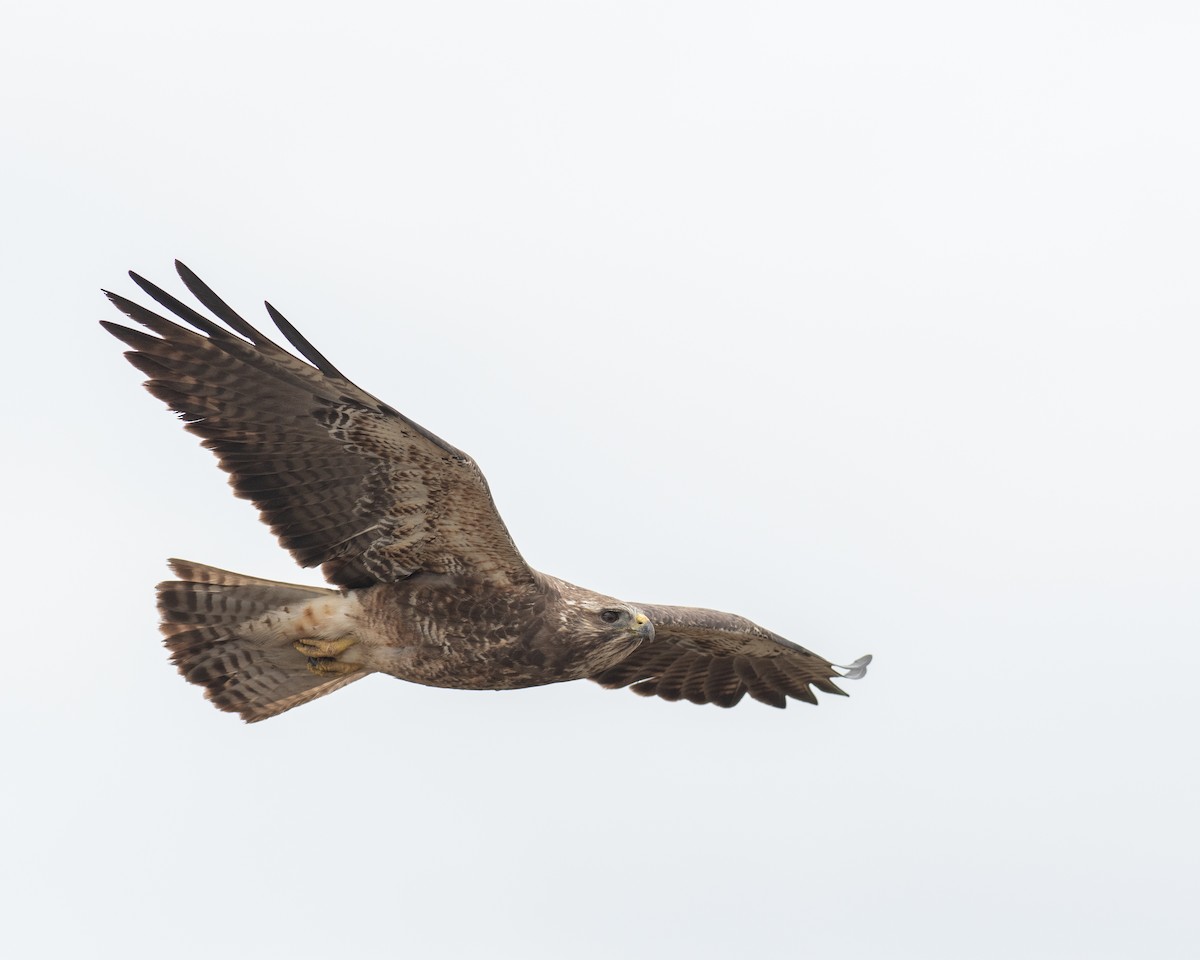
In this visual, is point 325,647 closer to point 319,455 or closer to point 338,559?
point 338,559

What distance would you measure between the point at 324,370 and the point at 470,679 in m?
2.48

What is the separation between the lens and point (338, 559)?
519 inches

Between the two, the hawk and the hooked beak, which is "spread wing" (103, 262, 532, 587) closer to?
the hawk

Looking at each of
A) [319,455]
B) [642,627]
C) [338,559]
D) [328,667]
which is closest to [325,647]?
[328,667]

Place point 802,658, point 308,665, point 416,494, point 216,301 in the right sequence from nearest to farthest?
→ 1. point 216,301
2. point 416,494
3. point 308,665
4. point 802,658

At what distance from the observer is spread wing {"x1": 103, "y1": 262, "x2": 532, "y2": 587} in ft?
40.2

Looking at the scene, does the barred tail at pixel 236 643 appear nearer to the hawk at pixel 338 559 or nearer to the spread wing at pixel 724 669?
the hawk at pixel 338 559

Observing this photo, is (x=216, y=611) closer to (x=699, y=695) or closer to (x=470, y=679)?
(x=470, y=679)

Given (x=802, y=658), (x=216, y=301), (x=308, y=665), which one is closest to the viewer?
(x=216, y=301)

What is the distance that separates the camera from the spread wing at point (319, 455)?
1225 centimetres

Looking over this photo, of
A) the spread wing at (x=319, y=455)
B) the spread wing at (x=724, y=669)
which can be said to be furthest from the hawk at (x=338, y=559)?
the spread wing at (x=724, y=669)

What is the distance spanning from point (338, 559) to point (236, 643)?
4.12 feet

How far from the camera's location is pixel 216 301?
11875mm

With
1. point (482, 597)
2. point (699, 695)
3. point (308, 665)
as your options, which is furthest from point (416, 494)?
point (699, 695)
